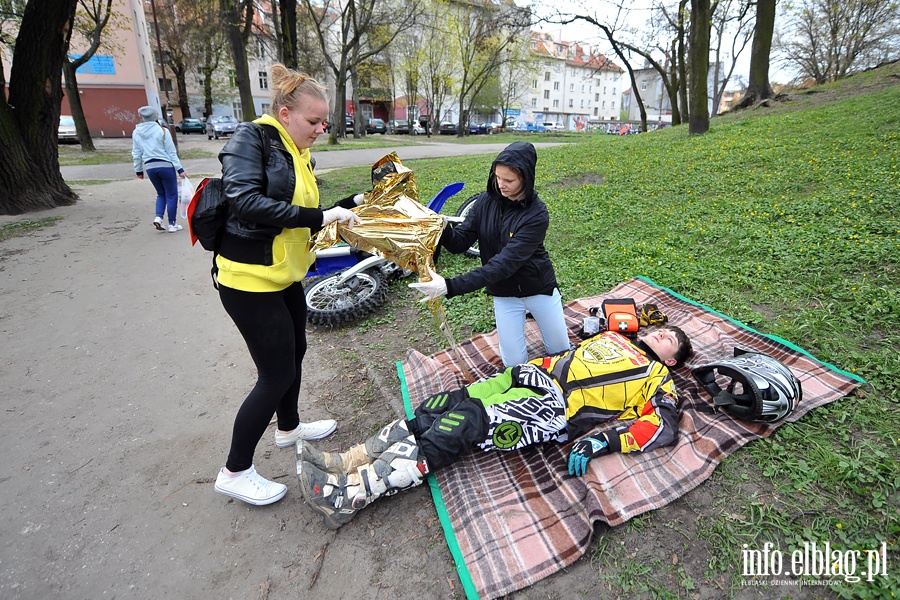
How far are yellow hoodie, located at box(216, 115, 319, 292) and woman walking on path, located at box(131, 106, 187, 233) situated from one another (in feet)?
21.1

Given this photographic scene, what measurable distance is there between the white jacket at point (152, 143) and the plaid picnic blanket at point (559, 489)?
6.76 m

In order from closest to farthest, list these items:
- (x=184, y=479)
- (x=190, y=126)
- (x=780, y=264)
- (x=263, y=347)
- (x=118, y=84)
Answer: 1. (x=263, y=347)
2. (x=184, y=479)
3. (x=780, y=264)
4. (x=118, y=84)
5. (x=190, y=126)

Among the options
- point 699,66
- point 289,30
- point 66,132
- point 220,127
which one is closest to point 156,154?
point 289,30

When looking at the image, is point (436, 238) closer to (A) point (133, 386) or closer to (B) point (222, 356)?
(B) point (222, 356)

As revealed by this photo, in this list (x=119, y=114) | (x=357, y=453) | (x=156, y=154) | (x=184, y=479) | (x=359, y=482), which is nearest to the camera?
(x=359, y=482)

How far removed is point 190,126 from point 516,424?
4173 cm

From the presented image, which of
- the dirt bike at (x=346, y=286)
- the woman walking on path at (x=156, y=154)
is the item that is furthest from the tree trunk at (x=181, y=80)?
the dirt bike at (x=346, y=286)

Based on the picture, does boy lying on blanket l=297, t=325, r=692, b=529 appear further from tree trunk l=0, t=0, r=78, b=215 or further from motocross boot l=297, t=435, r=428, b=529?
tree trunk l=0, t=0, r=78, b=215

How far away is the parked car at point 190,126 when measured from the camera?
35969mm

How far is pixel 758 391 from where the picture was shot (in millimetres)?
2604

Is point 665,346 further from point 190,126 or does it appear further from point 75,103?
point 190,126

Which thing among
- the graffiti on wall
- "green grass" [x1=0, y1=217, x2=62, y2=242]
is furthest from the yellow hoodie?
the graffiti on wall

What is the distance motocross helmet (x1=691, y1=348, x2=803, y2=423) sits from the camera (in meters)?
2.61

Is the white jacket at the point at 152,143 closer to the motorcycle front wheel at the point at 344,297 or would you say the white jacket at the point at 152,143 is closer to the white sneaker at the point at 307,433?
the motorcycle front wheel at the point at 344,297
